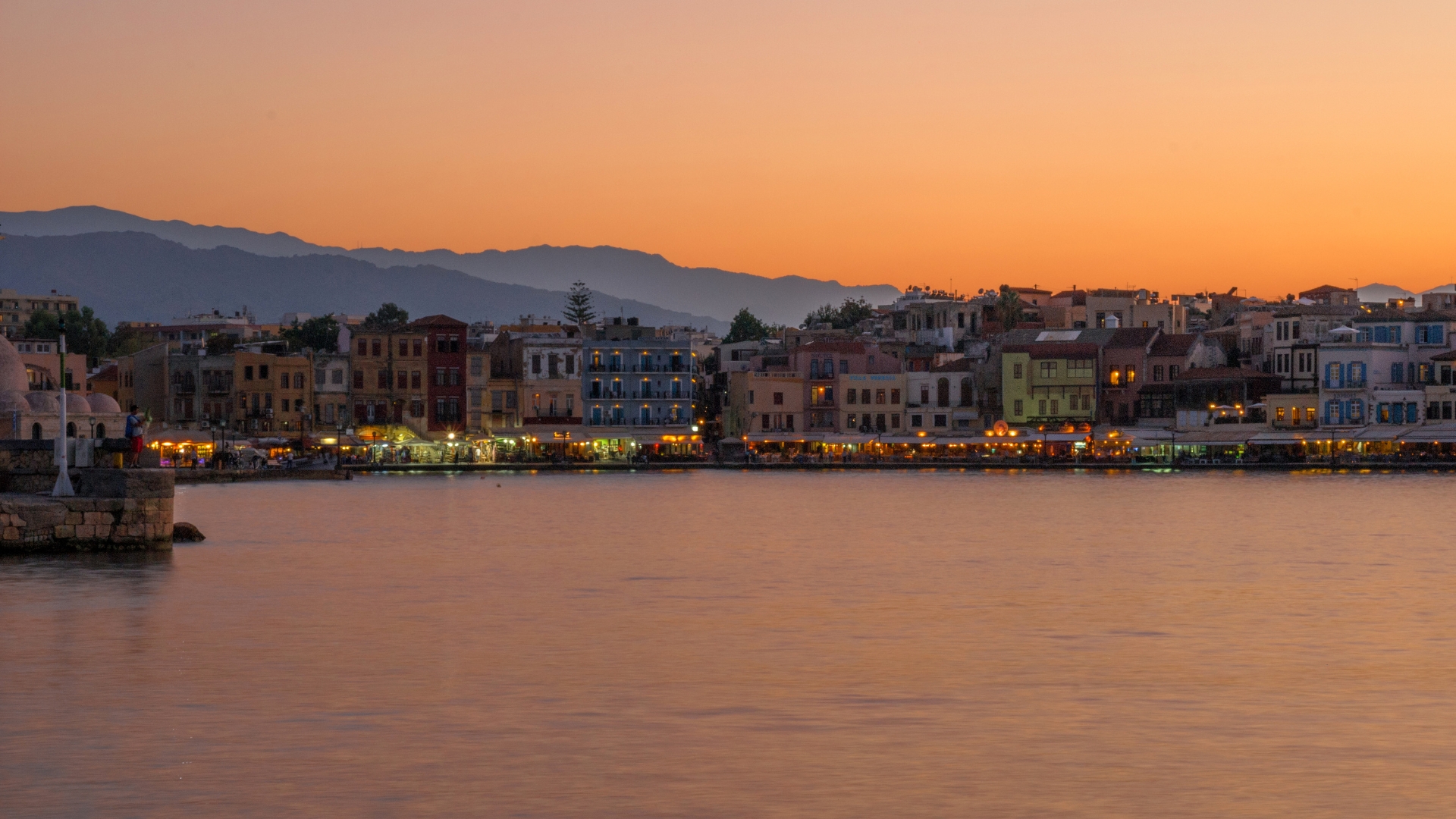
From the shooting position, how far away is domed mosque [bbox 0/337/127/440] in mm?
60844

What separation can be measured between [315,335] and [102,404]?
49134 millimetres

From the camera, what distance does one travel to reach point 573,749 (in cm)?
1872

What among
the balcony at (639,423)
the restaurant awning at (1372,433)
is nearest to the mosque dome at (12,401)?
the balcony at (639,423)

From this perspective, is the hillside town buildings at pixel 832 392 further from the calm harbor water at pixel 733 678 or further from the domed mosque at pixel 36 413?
the calm harbor water at pixel 733 678

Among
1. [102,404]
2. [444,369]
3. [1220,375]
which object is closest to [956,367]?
[1220,375]

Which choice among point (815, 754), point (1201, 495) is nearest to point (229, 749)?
point (815, 754)

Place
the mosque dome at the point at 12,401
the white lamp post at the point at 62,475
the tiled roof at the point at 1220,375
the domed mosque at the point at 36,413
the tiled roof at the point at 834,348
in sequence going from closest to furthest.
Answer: the white lamp post at the point at 62,475
the domed mosque at the point at 36,413
the mosque dome at the point at 12,401
the tiled roof at the point at 1220,375
the tiled roof at the point at 834,348

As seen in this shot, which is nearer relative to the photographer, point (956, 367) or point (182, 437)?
point (182, 437)

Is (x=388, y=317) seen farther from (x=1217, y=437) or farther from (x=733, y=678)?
(x=733, y=678)

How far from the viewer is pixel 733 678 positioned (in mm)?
23797

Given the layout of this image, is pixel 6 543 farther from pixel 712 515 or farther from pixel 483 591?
pixel 712 515

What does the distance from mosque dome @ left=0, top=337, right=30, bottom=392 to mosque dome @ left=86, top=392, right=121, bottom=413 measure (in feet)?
18.4

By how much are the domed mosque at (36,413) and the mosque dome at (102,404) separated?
37 cm

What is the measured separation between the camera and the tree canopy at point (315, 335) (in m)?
117
